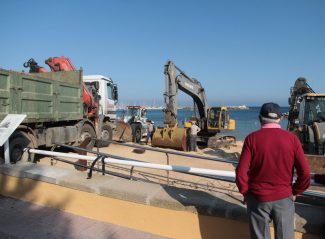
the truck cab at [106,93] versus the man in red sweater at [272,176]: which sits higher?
the truck cab at [106,93]

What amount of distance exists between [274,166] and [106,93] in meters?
14.6

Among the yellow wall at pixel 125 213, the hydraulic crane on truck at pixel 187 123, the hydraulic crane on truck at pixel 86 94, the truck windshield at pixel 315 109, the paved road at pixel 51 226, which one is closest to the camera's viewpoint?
the yellow wall at pixel 125 213

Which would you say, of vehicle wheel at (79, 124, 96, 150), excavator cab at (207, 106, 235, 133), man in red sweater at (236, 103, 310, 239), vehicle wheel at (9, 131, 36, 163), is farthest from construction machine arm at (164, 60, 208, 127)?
man in red sweater at (236, 103, 310, 239)

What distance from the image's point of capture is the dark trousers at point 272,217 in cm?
263

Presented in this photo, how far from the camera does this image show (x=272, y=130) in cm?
270

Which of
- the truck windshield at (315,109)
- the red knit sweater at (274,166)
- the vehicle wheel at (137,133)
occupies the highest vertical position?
the truck windshield at (315,109)

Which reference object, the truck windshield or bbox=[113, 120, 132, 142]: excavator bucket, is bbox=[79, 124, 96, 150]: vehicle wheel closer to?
bbox=[113, 120, 132, 142]: excavator bucket

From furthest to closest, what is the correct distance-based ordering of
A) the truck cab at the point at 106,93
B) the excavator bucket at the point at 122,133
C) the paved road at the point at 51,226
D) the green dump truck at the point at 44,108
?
the excavator bucket at the point at 122,133 < the truck cab at the point at 106,93 < the green dump truck at the point at 44,108 < the paved road at the point at 51,226

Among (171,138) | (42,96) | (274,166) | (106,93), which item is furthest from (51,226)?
(171,138)

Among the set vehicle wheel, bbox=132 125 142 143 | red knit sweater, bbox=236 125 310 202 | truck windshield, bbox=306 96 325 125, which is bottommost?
vehicle wheel, bbox=132 125 142 143

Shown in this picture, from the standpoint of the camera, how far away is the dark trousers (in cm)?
263

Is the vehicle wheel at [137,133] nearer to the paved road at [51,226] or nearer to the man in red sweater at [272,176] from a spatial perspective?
the paved road at [51,226]

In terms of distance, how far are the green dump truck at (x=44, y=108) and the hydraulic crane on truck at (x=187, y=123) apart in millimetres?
4453

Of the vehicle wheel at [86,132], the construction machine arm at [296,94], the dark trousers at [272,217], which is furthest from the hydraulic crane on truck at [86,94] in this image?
the dark trousers at [272,217]
